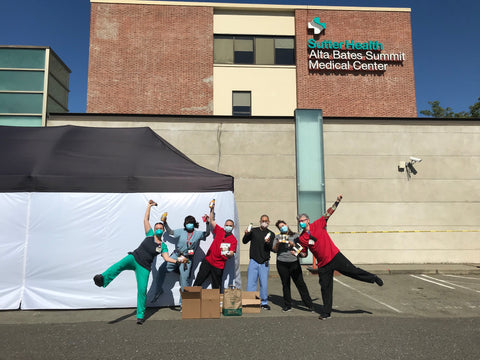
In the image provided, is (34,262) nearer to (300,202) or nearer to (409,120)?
(300,202)

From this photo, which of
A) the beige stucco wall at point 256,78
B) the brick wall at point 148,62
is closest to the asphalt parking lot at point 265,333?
the beige stucco wall at point 256,78

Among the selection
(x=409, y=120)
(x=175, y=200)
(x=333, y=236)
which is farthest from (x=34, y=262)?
(x=409, y=120)

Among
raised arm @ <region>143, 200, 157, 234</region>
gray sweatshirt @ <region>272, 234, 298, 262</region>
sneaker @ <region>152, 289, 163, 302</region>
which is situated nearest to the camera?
raised arm @ <region>143, 200, 157, 234</region>

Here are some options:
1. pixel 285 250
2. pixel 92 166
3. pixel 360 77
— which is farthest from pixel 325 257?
pixel 360 77

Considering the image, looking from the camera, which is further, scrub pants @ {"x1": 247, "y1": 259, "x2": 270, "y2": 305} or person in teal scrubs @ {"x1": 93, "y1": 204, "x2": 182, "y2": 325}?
scrub pants @ {"x1": 247, "y1": 259, "x2": 270, "y2": 305}

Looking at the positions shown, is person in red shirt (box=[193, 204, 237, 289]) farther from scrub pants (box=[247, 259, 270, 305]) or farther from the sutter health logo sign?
the sutter health logo sign

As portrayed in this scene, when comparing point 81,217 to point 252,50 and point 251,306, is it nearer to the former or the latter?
point 251,306

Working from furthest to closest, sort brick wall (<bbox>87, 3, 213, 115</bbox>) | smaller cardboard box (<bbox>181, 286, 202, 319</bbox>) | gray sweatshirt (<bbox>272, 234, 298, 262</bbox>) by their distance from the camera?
brick wall (<bbox>87, 3, 213, 115</bbox>) → gray sweatshirt (<bbox>272, 234, 298, 262</bbox>) → smaller cardboard box (<bbox>181, 286, 202, 319</bbox>)

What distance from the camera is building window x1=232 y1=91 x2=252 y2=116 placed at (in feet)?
69.2

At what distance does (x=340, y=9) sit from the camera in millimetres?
21984

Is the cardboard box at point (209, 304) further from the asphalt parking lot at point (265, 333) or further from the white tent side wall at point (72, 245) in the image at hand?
the white tent side wall at point (72, 245)

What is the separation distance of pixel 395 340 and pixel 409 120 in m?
11.8

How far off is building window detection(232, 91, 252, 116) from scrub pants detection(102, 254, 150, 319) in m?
15.8

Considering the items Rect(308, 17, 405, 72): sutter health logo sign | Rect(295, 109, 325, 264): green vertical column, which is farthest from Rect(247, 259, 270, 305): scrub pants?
Rect(308, 17, 405, 72): sutter health logo sign
